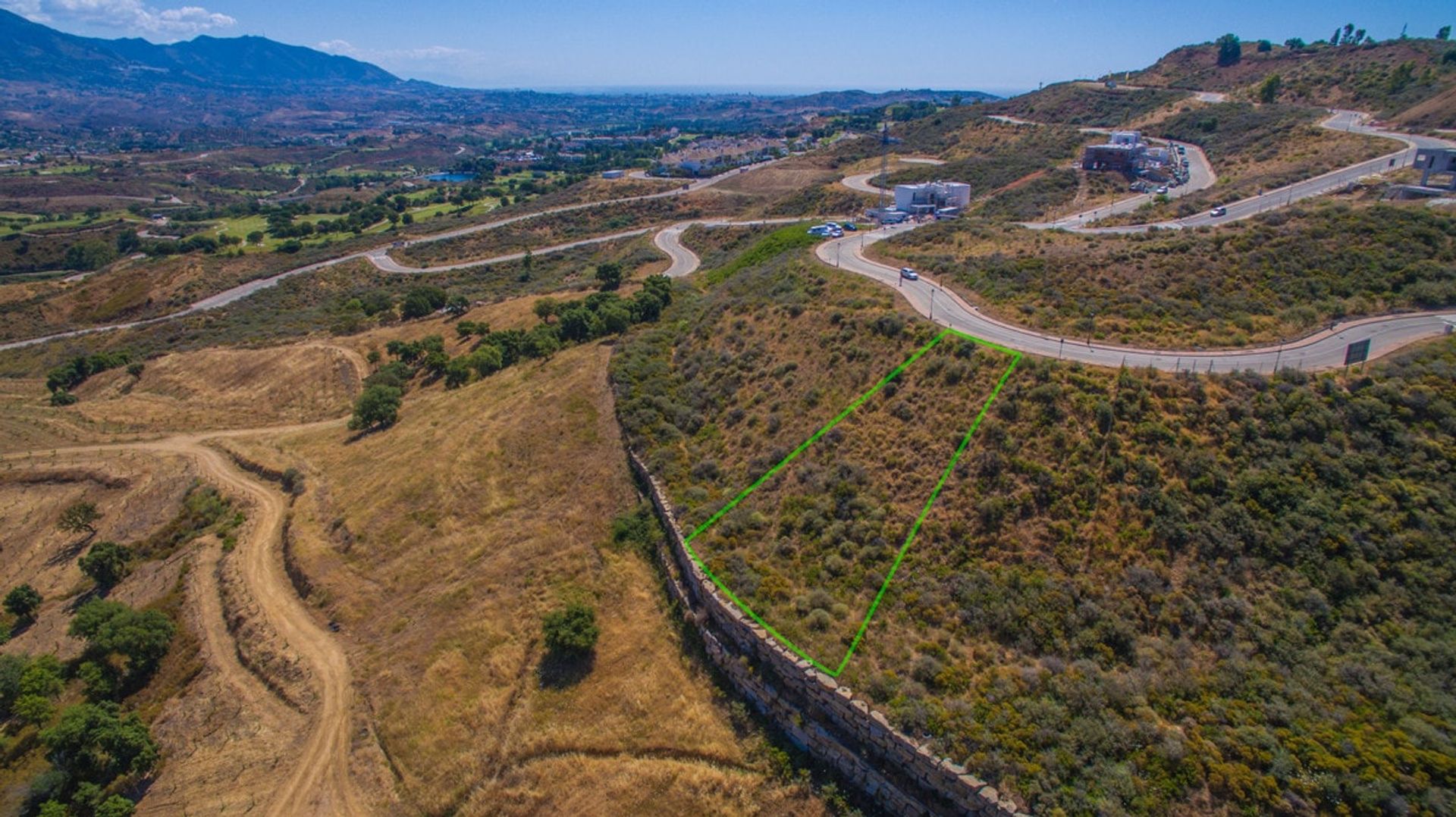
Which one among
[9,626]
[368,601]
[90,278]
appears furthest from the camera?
[90,278]

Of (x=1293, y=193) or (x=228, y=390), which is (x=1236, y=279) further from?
(x=228, y=390)

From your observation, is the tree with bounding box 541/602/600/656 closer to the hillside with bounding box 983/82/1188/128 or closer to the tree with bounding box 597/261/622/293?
the tree with bounding box 597/261/622/293

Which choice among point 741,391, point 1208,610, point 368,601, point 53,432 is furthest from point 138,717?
point 53,432

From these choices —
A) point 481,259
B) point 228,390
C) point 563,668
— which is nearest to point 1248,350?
point 563,668

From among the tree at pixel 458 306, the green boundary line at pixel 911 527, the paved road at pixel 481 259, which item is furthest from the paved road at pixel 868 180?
the green boundary line at pixel 911 527

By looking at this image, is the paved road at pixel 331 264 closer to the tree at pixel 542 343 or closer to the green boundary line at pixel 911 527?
the tree at pixel 542 343

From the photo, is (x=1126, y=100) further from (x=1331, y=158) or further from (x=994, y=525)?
(x=994, y=525)
